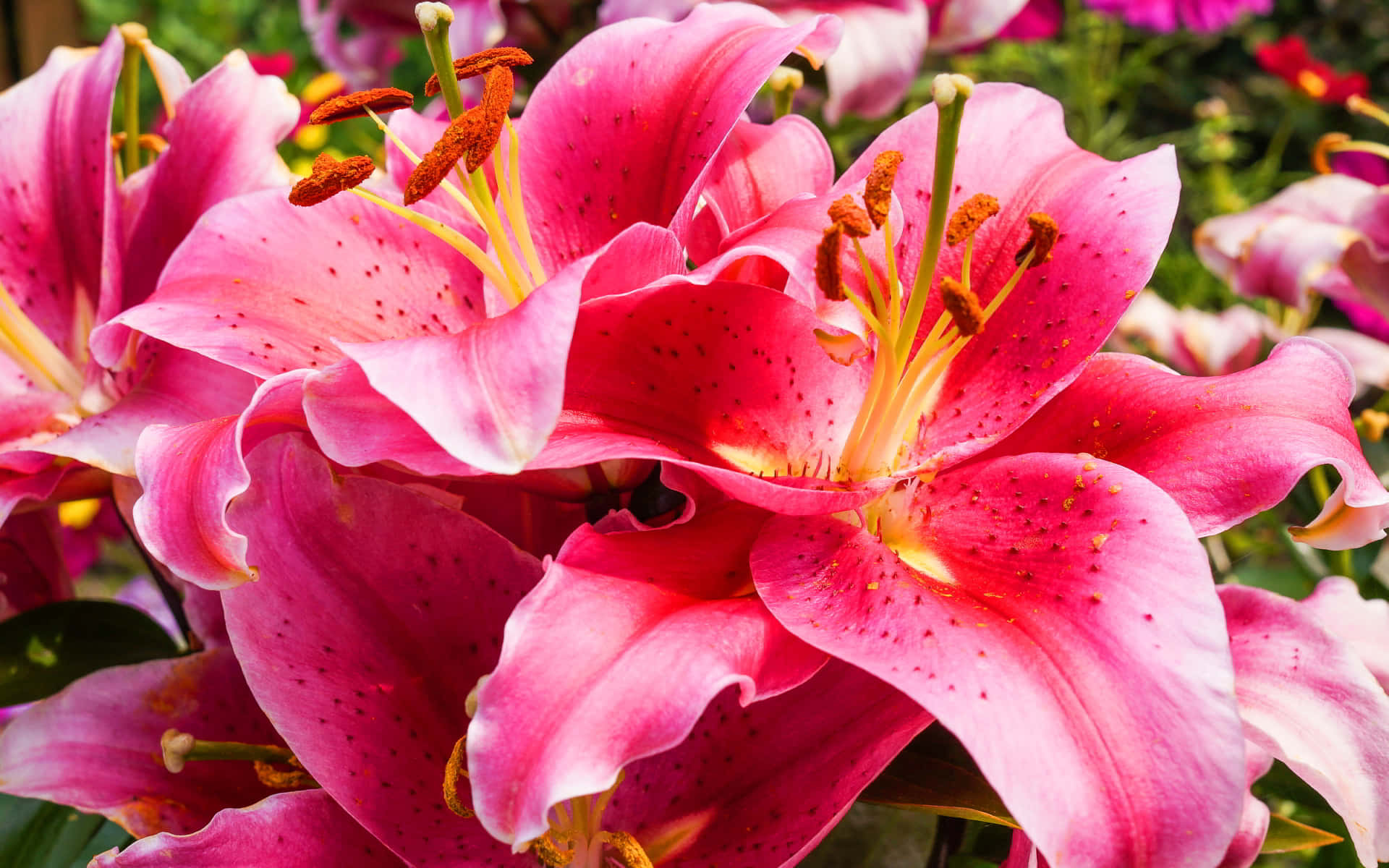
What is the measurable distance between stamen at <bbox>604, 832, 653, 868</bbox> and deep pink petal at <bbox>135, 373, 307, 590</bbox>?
5.8 inches

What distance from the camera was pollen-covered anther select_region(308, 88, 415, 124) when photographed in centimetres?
41

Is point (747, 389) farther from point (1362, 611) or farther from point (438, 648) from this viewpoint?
point (1362, 611)

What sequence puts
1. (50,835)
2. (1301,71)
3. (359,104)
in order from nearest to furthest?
(359,104), (50,835), (1301,71)

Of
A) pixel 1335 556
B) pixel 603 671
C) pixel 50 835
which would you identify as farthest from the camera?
pixel 1335 556

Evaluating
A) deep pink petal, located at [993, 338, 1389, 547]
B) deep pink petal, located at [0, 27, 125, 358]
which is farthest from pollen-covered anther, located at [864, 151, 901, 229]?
deep pink petal, located at [0, 27, 125, 358]

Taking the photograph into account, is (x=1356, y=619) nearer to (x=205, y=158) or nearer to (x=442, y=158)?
(x=442, y=158)

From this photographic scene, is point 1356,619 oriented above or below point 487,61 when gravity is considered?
below

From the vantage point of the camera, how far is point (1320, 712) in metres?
0.39

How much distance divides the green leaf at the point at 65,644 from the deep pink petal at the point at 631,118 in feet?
0.88

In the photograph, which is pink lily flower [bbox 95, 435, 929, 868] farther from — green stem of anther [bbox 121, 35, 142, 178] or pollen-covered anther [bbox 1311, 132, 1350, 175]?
pollen-covered anther [bbox 1311, 132, 1350, 175]

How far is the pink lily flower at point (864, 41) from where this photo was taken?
2.30 feet

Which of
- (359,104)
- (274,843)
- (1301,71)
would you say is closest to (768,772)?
(274,843)

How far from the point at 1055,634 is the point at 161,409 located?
0.31 meters

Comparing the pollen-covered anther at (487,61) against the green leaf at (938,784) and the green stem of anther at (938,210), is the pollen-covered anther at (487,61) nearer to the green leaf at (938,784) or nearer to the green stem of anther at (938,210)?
the green stem of anther at (938,210)
